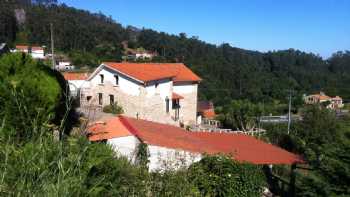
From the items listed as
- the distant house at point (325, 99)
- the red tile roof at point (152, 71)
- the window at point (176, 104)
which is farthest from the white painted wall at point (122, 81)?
the distant house at point (325, 99)

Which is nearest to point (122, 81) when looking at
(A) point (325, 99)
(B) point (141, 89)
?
(B) point (141, 89)

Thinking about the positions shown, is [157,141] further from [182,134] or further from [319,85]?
[319,85]

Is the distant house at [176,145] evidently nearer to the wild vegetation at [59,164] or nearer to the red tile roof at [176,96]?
the wild vegetation at [59,164]

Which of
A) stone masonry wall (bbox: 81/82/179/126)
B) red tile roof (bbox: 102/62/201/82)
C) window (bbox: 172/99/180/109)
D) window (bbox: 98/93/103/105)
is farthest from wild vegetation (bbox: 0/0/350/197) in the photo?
window (bbox: 98/93/103/105)

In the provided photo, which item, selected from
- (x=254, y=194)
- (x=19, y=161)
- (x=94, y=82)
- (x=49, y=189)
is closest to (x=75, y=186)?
(x=49, y=189)

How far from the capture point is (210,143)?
14.7 metres

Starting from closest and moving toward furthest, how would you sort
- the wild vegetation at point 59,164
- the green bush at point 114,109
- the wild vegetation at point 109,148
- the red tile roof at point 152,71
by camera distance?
1. the wild vegetation at point 59,164
2. the wild vegetation at point 109,148
3. the green bush at point 114,109
4. the red tile roof at point 152,71

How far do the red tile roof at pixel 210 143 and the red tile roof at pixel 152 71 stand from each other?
9.66 m

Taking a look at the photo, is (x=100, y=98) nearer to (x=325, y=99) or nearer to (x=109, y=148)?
(x=109, y=148)

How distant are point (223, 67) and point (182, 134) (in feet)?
187

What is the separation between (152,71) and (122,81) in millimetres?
2370

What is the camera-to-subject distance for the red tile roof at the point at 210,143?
12.5 metres

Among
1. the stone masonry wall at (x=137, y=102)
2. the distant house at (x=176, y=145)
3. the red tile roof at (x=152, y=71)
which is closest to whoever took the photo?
the distant house at (x=176, y=145)

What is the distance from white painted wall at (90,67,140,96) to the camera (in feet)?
81.5
